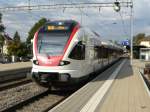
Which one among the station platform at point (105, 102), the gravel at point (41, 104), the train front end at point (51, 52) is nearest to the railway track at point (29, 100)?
the gravel at point (41, 104)

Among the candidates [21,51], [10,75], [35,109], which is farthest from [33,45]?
[21,51]

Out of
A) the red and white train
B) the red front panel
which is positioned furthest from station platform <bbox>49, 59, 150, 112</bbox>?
the red front panel

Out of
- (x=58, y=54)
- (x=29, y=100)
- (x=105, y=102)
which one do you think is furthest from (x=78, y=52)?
(x=105, y=102)

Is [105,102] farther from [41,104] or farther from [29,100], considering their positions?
[29,100]

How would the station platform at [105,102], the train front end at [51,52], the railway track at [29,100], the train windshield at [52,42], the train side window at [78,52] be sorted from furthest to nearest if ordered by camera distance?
the train side window at [78,52] < the train windshield at [52,42] < the train front end at [51,52] < the railway track at [29,100] < the station platform at [105,102]

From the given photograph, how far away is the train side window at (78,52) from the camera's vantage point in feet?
54.4

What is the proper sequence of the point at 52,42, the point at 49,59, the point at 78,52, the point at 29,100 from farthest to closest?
1. the point at 78,52
2. the point at 52,42
3. the point at 49,59
4. the point at 29,100

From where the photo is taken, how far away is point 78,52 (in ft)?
56.3

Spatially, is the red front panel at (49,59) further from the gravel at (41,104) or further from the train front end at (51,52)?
the gravel at (41,104)

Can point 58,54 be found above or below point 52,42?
below

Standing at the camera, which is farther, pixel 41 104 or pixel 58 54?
pixel 58 54

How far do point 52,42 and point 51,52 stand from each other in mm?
518

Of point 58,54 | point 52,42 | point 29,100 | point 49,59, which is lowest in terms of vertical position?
point 29,100

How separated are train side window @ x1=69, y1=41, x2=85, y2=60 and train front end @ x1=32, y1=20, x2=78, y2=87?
1.47 ft
